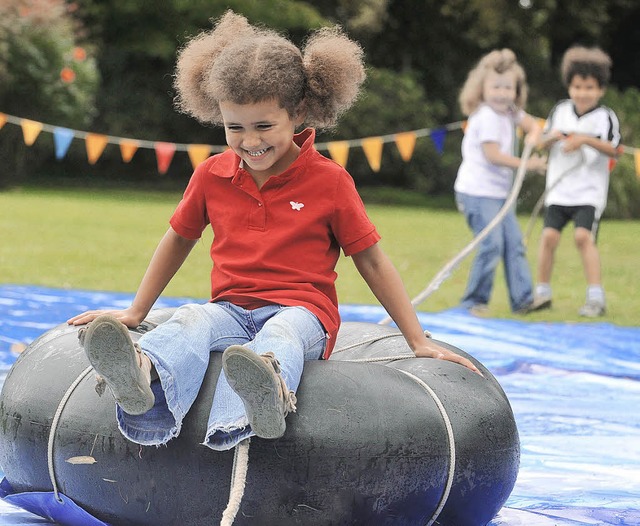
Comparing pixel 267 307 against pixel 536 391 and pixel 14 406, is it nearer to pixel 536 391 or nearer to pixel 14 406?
pixel 14 406

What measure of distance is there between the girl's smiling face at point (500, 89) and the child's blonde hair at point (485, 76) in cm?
3

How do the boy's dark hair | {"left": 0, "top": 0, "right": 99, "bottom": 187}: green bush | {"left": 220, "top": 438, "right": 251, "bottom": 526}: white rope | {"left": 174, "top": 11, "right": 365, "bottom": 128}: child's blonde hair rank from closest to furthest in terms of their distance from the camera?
{"left": 220, "top": 438, "right": 251, "bottom": 526}: white rope
{"left": 174, "top": 11, "right": 365, "bottom": 128}: child's blonde hair
the boy's dark hair
{"left": 0, "top": 0, "right": 99, "bottom": 187}: green bush

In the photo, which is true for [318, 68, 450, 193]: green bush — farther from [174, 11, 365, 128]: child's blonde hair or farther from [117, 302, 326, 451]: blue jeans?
[117, 302, 326, 451]: blue jeans

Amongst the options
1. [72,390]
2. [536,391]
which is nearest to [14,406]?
[72,390]

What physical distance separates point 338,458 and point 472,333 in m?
3.57

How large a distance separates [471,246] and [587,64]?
101 inches

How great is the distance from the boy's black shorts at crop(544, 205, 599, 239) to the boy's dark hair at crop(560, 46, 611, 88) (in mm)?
854

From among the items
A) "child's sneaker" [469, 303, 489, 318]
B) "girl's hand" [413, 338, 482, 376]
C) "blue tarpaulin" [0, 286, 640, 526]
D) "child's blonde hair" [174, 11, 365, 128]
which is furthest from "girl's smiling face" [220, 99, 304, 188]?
"child's sneaker" [469, 303, 489, 318]

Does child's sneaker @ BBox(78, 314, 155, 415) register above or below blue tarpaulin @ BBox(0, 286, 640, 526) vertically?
above

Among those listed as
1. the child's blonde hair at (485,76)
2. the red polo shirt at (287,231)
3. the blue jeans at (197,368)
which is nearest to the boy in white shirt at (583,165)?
the child's blonde hair at (485,76)

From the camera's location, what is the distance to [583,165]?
735 cm

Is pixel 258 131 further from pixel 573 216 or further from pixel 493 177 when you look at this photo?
pixel 573 216

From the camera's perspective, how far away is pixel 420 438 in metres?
2.84

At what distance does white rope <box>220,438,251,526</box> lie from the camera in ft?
8.65
